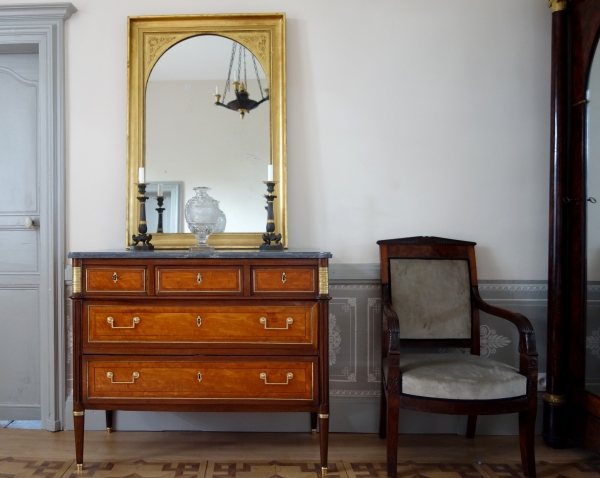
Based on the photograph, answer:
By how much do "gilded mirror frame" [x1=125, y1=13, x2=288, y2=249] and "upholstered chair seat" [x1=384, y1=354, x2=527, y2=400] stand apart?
1.05 m

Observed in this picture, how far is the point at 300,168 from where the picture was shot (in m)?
2.78

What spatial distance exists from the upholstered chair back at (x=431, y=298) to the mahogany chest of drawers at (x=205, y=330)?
22.8 inches

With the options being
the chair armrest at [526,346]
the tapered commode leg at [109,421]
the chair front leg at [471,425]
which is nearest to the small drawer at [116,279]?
the tapered commode leg at [109,421]

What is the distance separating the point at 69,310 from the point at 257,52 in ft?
6.09

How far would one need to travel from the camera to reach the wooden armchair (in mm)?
2088

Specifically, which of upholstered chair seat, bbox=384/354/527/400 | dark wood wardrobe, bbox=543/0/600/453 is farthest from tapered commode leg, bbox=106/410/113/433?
dark wood wardrobe, bbox=543/0/600/453

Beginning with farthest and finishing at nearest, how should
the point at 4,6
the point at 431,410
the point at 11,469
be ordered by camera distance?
the point at 4,6
the point at 11,469
the point at 431,410

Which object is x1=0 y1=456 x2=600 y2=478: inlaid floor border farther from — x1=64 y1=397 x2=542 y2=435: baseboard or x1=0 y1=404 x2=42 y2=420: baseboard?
x1=0 y1=404 x2=42 y2=420: baseboard

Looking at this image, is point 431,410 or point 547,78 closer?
point 431,410

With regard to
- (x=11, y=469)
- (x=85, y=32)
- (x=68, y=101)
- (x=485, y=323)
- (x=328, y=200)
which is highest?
(x=85, y=32)

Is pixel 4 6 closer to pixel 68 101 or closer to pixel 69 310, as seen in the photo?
pixel 68 101

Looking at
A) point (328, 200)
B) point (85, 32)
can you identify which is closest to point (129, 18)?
point (85, 32)

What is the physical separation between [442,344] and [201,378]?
4.15ft

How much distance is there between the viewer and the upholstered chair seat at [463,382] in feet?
6.80
